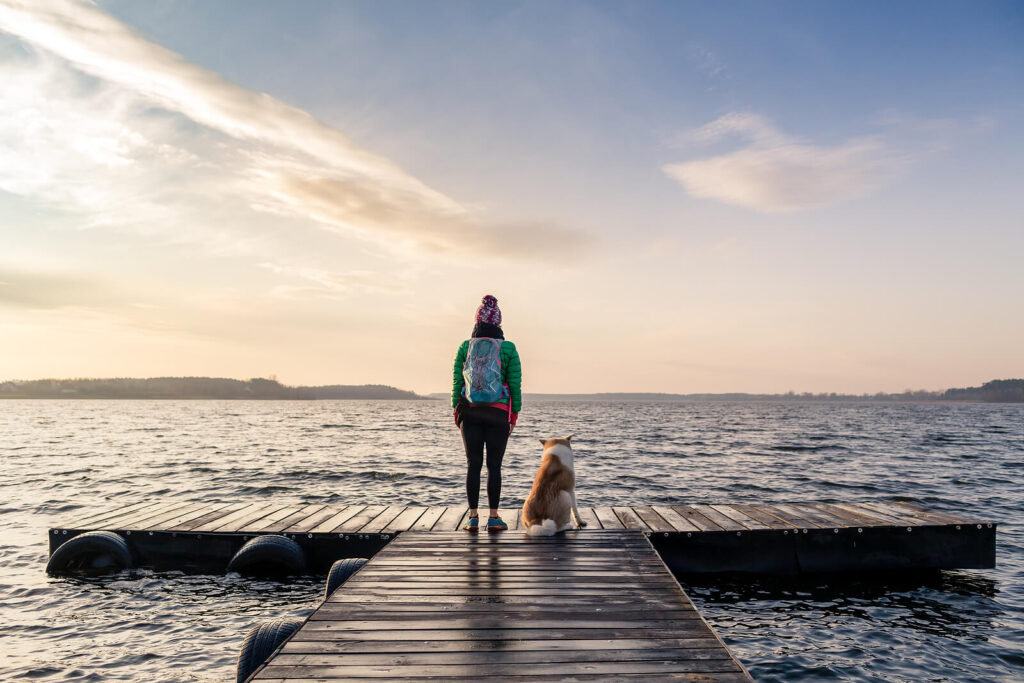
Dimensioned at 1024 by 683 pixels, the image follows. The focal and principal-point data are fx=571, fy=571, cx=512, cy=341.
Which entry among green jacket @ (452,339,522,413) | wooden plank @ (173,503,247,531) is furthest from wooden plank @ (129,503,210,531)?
green jacket @ (452,339,522,413)

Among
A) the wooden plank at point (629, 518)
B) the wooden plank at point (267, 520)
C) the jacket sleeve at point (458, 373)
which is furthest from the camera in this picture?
the wooden plank at point (267, 520)

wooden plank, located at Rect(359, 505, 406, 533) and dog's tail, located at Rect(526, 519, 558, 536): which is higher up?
dog's tail, located at Rect(526, 519, 558, 536)

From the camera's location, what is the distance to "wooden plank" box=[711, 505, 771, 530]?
9.63 m

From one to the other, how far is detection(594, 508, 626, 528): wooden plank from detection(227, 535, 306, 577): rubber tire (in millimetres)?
4963

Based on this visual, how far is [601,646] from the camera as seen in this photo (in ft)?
13.8

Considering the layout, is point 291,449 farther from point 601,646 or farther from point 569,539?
point 601,646

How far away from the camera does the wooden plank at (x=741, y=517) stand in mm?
9633

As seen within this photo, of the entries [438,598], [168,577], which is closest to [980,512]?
[438,598]

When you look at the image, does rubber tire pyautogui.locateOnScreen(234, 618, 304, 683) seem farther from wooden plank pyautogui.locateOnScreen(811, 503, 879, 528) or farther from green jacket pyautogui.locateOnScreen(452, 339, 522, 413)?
wooden plank pyautogui.locateOnScreen(811, 503, 879, 528)

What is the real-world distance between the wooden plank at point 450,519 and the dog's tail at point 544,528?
6.48ft

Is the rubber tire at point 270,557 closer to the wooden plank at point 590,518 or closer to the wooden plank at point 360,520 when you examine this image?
the wooden plank at point 360,520

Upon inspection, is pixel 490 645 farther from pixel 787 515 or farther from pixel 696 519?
pixel 787 515

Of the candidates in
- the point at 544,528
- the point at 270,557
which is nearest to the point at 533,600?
the point at 544,528

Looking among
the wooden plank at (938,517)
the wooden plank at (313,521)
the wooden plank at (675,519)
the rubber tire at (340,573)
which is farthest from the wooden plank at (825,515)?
the wooden plank at (313,521)
